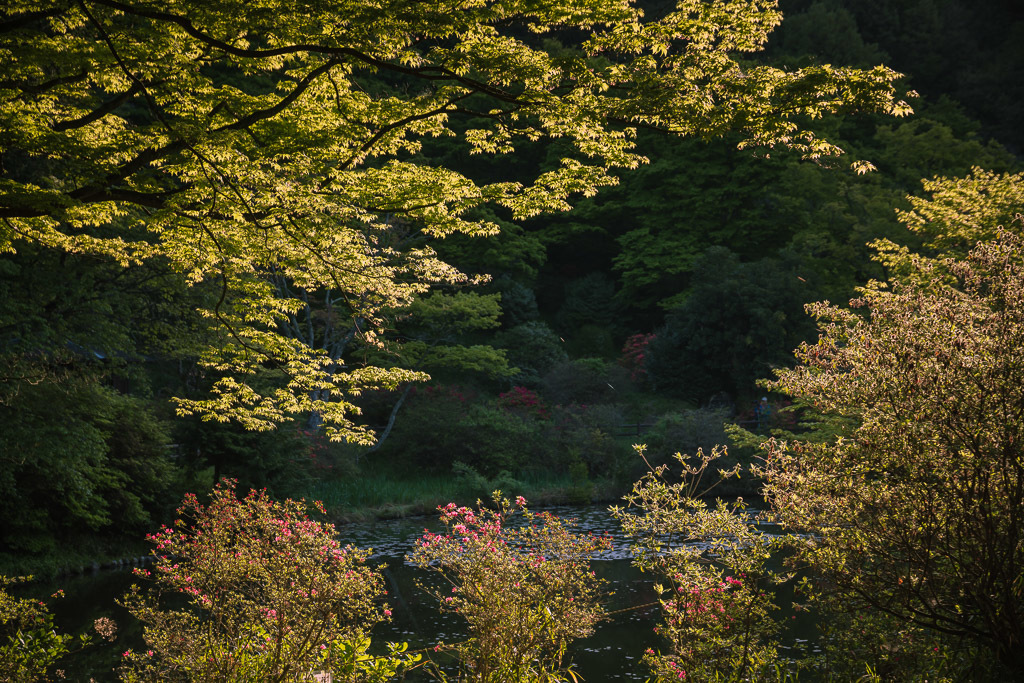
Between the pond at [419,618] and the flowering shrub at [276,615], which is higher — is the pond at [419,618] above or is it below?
below

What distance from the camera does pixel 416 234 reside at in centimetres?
2258

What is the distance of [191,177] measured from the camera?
18.7 ft

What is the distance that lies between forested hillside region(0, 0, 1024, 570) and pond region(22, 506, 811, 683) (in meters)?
1.54

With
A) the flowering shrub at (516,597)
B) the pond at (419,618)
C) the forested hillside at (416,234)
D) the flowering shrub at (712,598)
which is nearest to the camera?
the flowering shrub at (516,597)

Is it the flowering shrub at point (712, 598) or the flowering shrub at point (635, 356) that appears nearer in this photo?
the flowering shrub at point (712, 598)

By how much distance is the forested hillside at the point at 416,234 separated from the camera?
200 inches

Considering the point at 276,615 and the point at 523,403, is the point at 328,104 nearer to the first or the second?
the point at 276,615

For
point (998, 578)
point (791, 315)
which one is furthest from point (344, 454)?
point (998, 578)

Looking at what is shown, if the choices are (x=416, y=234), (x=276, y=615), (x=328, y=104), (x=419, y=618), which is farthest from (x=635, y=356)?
(x=276, y=615)

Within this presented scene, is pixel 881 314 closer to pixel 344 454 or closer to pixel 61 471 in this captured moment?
pixel 61 471

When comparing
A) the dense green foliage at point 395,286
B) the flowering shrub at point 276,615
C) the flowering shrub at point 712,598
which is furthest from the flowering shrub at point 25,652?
the flowering shrub at point 712,598

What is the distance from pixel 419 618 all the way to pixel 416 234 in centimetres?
1439

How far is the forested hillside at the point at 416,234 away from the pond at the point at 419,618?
5.07 feet

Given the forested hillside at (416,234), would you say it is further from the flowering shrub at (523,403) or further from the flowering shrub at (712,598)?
the flowering shrub at (712,598)
